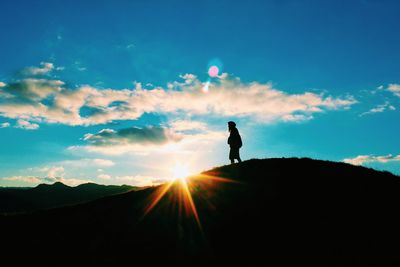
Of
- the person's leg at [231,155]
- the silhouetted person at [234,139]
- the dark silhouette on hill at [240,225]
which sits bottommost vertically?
the dark silhouette on hill at [240,225]

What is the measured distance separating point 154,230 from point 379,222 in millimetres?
11932

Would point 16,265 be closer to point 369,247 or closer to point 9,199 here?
point 369,247

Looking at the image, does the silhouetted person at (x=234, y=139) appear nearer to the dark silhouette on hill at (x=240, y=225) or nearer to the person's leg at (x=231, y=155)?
the person's leg at (x=231, y=155)

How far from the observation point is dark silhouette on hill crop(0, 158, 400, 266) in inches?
629

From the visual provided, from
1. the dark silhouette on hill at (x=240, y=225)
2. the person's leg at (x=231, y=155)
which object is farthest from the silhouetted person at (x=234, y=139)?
the dark silhouette on hill at (x=240, y=225)

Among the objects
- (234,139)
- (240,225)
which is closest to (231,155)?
(234,139)

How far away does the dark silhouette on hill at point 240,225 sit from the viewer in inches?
629

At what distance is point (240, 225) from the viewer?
18359mm

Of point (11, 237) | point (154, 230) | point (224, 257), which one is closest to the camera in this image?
point (224, 257)

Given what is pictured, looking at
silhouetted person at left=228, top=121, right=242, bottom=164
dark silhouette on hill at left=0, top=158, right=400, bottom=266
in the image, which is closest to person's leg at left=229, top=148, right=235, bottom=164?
silhouetted person at left=228, top=121, right=242, bottom=164

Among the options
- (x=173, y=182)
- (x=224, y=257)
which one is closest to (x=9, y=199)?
(x=173, y=182)

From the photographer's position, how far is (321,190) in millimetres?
21172

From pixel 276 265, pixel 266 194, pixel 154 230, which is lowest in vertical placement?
pixel 276 265

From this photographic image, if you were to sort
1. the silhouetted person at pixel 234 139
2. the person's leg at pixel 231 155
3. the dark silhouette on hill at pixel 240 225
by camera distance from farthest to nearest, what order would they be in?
1. the person's leg at pixel 231 155
2. the silhouetted person at pixel 234 139
3. the dark silhouette on hill at pixel 240 225
